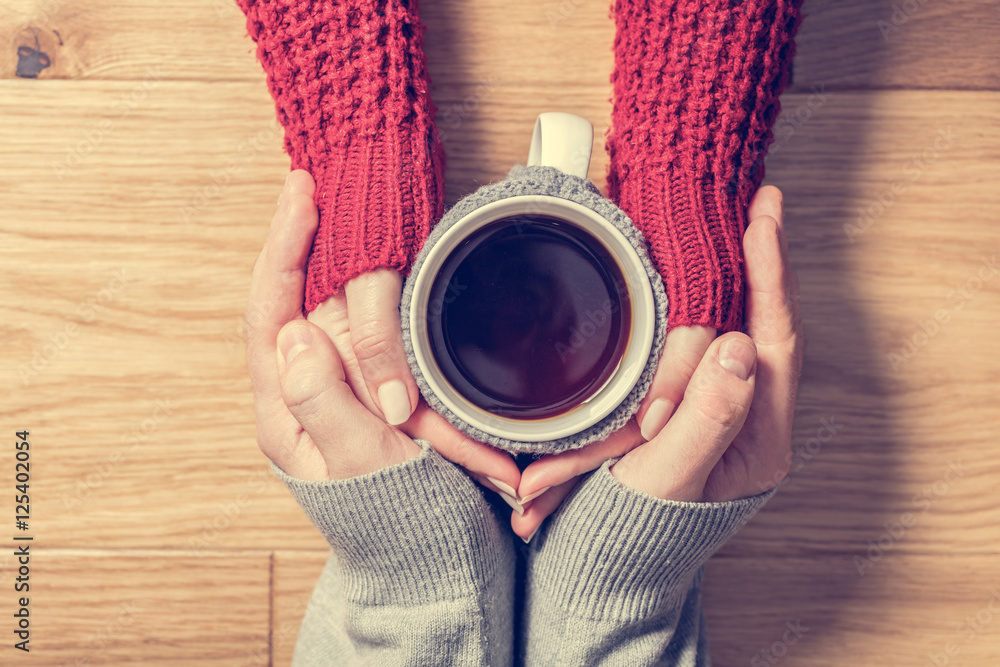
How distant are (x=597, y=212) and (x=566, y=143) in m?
0.07

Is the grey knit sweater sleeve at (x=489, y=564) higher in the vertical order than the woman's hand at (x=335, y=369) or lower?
lower

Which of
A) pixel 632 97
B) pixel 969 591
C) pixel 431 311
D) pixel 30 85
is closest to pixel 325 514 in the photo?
pixel 431 311

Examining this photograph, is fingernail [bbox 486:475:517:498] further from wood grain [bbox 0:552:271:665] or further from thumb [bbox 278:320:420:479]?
wood grain [bbox 0:552:271:665]

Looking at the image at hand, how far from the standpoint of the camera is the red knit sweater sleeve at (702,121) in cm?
55

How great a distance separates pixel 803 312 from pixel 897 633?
15.2 inches

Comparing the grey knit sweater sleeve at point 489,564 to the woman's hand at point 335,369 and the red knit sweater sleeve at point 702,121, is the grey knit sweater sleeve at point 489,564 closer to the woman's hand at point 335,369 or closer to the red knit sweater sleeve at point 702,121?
the woman's hand at point 335,369

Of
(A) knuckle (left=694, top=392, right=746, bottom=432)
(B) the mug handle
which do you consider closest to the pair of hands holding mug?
(A) knuckle (left=694, top=392, right=746, bottom=432)

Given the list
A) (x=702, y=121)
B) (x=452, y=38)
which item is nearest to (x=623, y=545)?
(x=702, y=121)

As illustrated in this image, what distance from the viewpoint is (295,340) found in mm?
536

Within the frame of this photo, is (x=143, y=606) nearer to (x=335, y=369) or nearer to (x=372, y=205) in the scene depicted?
(x=335, y=369)

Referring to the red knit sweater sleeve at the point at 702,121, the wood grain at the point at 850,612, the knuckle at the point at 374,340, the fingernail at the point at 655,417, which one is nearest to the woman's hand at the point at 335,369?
the knuckle at the point at 374,340

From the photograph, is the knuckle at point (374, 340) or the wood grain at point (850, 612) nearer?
the knuckle at point (374, 340)

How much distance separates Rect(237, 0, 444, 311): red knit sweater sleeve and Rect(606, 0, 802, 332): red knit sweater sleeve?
19 centimetres

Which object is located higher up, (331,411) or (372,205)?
(372,205)
